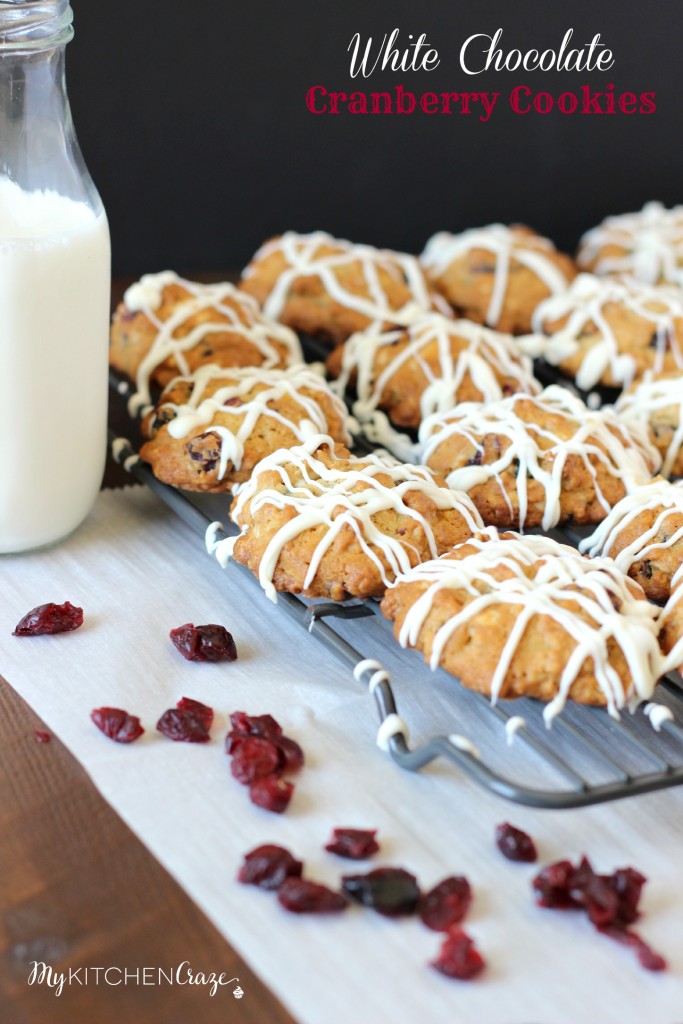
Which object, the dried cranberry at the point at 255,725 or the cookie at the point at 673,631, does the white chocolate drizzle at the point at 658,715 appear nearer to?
the cookie at the point at 673,631

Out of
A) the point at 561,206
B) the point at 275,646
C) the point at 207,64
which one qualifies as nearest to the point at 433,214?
the point at 561,206

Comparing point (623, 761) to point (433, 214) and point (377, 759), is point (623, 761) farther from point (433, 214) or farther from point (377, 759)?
point (433, 214)

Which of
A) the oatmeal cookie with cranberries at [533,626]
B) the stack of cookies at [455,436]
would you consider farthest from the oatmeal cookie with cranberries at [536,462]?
the oatmeal cookie with cranberries at [533,626]

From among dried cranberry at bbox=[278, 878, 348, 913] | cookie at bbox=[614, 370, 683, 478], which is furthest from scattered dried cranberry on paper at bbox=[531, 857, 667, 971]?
cookie at bbox=[614, 370, 683, 478]

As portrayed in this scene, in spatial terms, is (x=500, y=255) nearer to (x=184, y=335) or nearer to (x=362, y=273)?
(x=362, y=273)

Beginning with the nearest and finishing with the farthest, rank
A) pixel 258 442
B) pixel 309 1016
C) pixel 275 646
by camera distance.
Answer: pixel 309 1016
pixel 275 646
pixel 258 442
